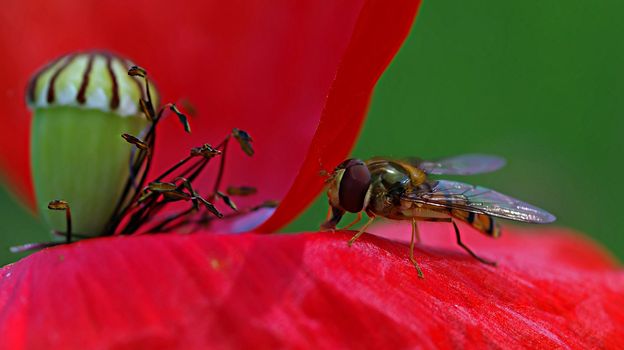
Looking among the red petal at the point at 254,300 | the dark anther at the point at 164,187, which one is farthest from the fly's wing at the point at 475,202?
the dark anther at the point at 164,187

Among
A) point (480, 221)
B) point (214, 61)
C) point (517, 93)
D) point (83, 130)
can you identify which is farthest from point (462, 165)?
point (517, 93)

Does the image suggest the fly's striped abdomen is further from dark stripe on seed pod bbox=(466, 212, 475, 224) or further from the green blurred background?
the green blurred background

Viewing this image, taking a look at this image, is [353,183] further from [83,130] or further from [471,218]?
[83,130]

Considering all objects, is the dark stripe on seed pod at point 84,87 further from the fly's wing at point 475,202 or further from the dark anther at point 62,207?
the fly's wing at point 475,202

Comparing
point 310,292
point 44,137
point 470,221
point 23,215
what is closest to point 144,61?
point 44,137

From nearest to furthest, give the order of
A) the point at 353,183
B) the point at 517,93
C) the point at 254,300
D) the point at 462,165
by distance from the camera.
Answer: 1. the point at 254,300
2. the point at 353,183
3. the point at 462,165
4. the point at 517,93

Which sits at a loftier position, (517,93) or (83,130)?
(83,130)

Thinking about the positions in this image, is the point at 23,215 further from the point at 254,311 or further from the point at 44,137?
the point at 254,311
